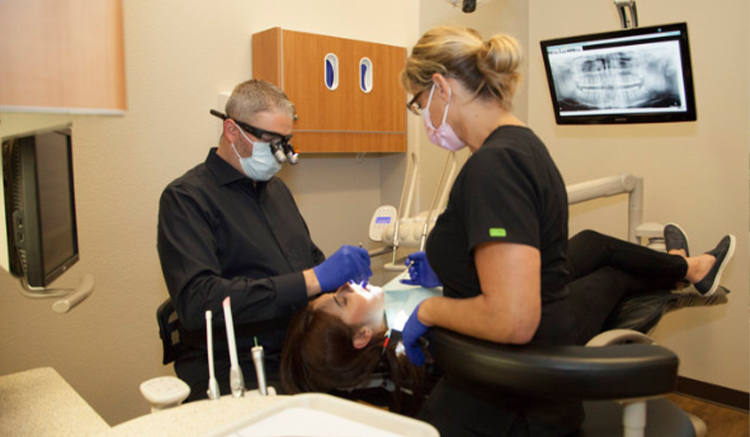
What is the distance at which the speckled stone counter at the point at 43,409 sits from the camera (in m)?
1.14

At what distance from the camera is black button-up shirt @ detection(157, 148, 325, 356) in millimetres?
1638

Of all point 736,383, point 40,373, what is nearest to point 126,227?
point 40,373

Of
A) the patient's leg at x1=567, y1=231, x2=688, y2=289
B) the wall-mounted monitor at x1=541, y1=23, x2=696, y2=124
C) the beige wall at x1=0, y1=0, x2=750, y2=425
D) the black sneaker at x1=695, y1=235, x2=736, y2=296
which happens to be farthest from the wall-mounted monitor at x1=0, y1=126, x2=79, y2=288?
the black sneaker at x1=695, y1=235, x2=736, y2=296

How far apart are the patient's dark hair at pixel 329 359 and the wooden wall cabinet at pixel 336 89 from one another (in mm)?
1124

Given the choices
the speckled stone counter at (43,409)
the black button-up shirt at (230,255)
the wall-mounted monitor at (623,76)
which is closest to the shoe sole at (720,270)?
the wall-mounted monitor at (623,76)

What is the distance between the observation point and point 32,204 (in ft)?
3.33

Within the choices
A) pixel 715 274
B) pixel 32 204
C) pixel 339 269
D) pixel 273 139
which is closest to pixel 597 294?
pixel 715 274

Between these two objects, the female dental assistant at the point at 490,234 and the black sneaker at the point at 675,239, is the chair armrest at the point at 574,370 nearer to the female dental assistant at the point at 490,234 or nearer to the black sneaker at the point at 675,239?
the female dental assistant at the point at 490,234

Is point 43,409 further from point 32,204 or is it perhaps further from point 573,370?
point 573,370

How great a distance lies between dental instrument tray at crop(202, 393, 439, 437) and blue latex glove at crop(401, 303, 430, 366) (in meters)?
0.44

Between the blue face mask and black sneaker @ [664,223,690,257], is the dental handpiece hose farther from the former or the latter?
black sneaker @ [664,223,690,257]

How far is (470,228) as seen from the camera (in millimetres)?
1107

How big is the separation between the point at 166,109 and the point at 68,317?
0.90m

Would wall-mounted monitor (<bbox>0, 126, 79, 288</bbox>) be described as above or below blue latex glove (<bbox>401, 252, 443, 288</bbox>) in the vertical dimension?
above
